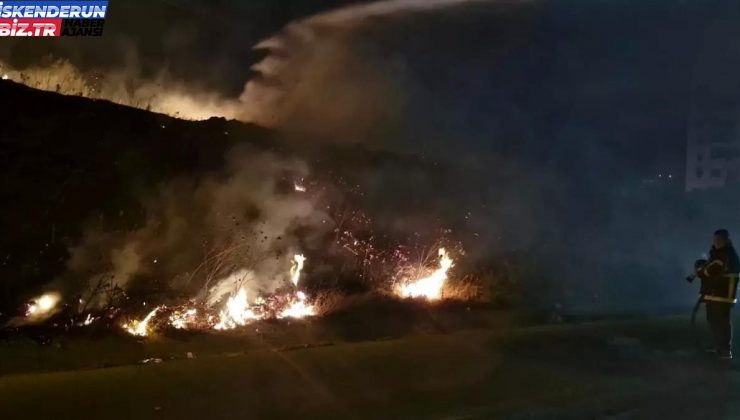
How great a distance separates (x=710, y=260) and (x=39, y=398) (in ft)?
25.7

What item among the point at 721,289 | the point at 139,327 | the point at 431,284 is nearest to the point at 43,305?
the point at 139,327

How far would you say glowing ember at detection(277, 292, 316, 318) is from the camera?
8977 millimetres

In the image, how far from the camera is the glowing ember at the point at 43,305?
7.01 metres

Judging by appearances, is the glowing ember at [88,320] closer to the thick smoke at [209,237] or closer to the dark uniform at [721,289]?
the thick smoke at [209,237]

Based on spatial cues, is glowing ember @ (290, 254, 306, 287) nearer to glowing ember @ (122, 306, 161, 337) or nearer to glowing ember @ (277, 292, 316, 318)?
glowing ember @ (277, 292, 316, 318)

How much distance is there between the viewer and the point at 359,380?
23.2 feet

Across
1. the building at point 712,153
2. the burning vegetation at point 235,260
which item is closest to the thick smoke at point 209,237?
the burning vegetation at point 235,260

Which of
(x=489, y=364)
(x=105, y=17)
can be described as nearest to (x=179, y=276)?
(x=489, y=364)

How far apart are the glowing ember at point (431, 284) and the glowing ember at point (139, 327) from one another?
390 cm

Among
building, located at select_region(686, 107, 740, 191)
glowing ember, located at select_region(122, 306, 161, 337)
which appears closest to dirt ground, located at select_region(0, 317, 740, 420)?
glowing ember, located at select_region(122, 306, 161, 337)

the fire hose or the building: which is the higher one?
the building

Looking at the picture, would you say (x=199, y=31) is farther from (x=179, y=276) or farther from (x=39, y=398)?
(x=39, y=398)

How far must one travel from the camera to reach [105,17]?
34.3 ft

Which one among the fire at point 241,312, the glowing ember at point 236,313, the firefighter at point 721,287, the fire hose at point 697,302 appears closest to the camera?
the fire at point 241,312
